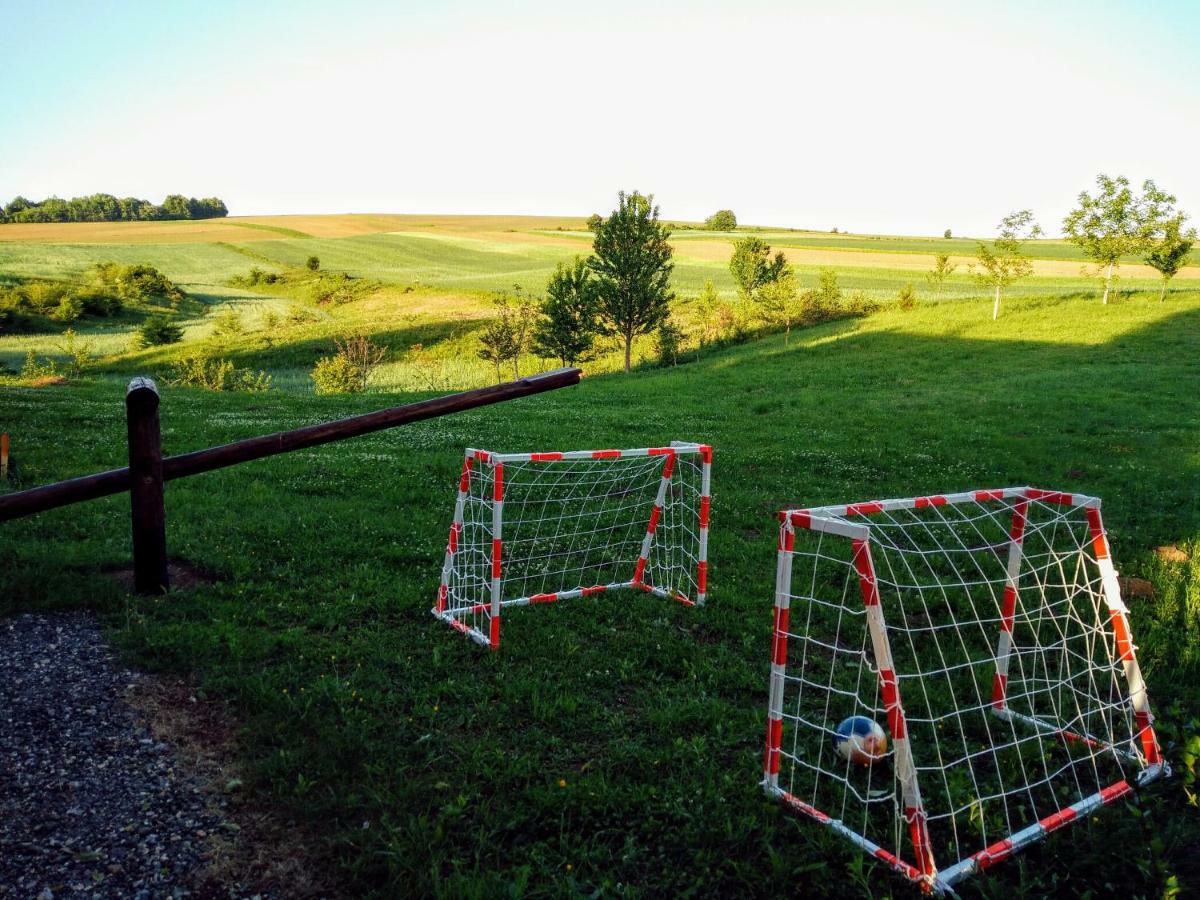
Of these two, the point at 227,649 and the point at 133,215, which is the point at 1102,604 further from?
the point at 133,215

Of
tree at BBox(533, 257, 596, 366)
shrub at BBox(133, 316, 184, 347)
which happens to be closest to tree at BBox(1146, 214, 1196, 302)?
tree at BBox(533, 257, 596, 366)

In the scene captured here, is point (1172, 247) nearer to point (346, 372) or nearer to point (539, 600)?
point (346, 372)

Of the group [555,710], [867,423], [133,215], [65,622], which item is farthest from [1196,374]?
[133,215]

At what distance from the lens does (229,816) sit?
4.34 metres

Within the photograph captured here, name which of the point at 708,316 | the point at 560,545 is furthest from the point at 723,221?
the point at 560,545

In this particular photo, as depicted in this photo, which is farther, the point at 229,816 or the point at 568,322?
the point at 568,322

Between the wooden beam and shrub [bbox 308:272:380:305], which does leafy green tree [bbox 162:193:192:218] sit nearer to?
shrub [bbox 308:272:380:305]

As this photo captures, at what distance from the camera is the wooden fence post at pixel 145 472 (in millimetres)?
6465

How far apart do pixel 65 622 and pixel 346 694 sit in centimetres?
284

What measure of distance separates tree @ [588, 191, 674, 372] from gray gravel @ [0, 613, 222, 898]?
1524 inches

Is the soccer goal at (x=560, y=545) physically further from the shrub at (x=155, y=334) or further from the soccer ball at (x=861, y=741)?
the shrub at (x=155, y=334)

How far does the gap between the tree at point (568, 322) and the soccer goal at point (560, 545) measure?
31.7 m

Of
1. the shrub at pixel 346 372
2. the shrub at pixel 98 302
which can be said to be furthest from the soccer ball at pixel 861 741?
the shrub at pixel 98 302

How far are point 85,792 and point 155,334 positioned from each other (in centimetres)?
5017
